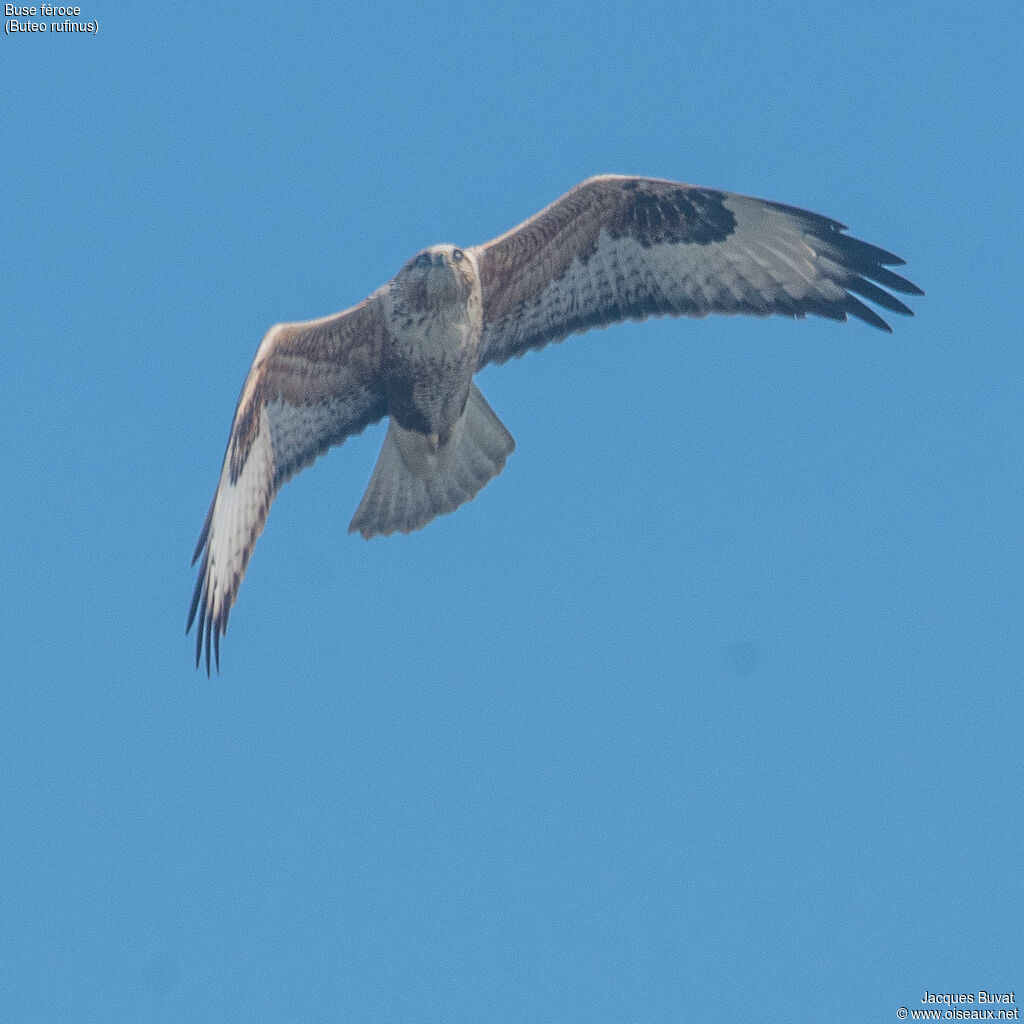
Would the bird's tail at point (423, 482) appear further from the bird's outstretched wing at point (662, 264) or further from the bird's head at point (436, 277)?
the bird's head at point (436, 277)

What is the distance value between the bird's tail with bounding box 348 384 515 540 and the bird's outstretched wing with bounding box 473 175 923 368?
1.73ft

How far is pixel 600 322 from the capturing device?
9984mm

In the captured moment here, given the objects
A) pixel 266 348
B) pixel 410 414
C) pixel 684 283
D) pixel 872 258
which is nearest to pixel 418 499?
pixel 410 414

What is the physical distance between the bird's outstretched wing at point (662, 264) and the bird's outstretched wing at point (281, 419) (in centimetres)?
78

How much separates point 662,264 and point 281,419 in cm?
242

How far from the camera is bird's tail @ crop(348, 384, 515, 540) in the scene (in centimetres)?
1011

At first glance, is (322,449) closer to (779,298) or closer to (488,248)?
(488,248)

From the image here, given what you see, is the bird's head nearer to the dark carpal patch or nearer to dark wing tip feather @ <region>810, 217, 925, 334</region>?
the dark carpal patch

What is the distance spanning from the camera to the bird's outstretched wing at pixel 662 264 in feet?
31.3

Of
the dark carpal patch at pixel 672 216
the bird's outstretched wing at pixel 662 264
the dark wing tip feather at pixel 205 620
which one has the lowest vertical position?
the dark wing tip feather at pixel 205 620

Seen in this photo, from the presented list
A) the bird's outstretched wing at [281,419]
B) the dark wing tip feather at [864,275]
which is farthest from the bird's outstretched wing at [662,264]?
the bird's outstretched wing at [281,419]

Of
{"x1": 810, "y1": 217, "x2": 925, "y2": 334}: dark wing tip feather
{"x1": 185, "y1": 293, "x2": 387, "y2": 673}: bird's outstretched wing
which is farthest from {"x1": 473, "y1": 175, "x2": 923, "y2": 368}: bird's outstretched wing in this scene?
{"x1": 185, "y1": 293, "x2": 387, "y2": 673}: bird's outstretched wing

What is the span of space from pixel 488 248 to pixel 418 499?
5.33 feet

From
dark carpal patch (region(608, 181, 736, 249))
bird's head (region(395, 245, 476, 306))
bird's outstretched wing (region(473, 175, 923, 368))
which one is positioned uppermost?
dark carpal patch (region(608, 181, 736, 249))
